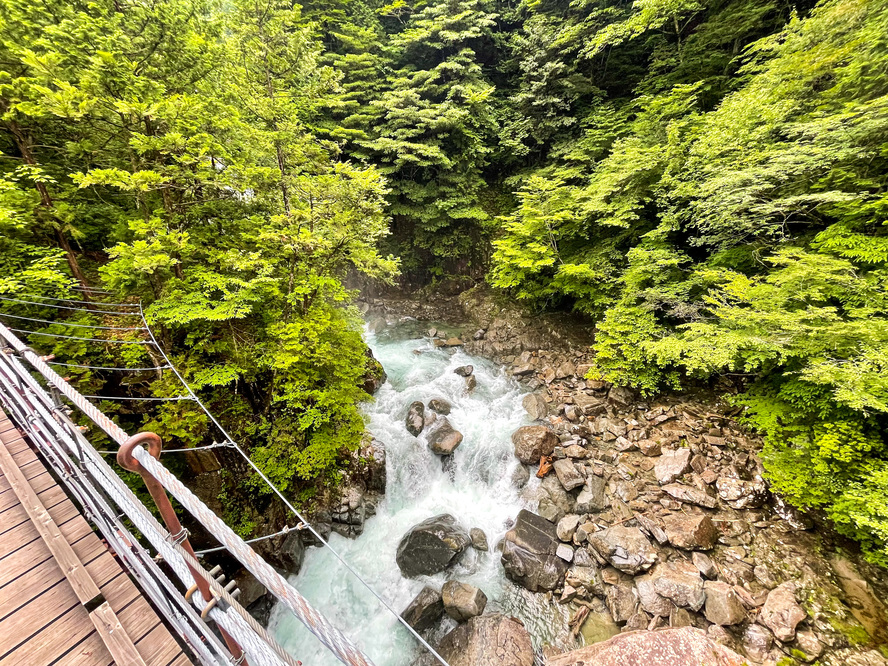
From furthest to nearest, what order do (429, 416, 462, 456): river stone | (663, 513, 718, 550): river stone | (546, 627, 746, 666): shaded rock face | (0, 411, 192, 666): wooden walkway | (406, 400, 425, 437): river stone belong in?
1. (406, 400, 425, 437): river stone
2. (429, 416, 462, 456): river stone
3. (663, 513, 718, 550): river stone
4. (546, 627, 746, 666): shaded rock face
5. (0, 411, 192, 666): wooden walkway

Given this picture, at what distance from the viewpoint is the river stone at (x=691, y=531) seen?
17.6 feet

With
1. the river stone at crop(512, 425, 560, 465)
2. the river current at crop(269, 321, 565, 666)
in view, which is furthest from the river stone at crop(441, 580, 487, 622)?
the river stone at crop(512, 425, 560, 465)

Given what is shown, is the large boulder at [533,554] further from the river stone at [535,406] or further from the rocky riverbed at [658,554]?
the river stone at [535,406]

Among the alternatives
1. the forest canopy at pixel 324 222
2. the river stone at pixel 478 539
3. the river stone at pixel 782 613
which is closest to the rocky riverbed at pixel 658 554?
the river stone at pixel 782 613

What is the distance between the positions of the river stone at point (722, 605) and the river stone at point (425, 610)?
166 inches

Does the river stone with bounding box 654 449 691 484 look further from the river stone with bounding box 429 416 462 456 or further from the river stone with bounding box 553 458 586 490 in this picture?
the river stone with bounding box 429 416 462 456

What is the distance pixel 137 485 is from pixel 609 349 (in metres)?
10.1

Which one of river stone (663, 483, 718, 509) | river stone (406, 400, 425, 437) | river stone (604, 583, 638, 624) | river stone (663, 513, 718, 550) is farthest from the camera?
river stone (406, 400, 425, 437)

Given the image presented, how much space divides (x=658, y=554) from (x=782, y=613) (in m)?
1.48

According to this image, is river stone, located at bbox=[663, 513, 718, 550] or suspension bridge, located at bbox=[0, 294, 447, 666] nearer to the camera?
suspension bridge, located at bbox=[0, 294, 447, 666]

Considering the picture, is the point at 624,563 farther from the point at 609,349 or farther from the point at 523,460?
the point at 609,349

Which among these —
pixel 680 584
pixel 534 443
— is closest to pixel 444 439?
pixel 534 443

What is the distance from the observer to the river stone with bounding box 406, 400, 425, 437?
8.58m

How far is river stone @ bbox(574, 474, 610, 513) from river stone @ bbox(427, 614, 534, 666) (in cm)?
241
